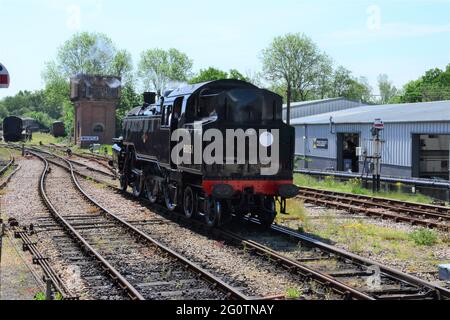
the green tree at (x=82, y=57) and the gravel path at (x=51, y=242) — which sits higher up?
the green tree at (x=82, y=57)

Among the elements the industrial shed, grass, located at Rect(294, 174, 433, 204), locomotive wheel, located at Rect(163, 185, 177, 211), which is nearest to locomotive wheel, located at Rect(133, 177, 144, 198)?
locomotive wheel, located at Rect(163, 185, 177, 211)

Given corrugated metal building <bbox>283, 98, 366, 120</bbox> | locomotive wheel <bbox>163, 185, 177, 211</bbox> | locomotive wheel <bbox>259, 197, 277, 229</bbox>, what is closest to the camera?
locomotive wheel <bbox>259, 197, 277, 229</bbox>

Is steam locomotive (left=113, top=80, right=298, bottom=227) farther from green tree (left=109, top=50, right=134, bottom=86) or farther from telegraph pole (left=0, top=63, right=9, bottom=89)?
green tree (left=109, top=50, right=134, bottom=86)

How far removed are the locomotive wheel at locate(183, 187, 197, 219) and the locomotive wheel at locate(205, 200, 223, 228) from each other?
2.87 feet

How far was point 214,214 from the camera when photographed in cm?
1295

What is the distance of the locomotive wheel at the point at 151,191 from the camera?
1711 cm

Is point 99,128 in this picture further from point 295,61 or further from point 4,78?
point 4,78

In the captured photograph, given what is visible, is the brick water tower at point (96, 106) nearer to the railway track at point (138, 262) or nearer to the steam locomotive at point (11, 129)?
the railway track at point (138, 262)

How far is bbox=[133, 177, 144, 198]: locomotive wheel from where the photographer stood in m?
18.6

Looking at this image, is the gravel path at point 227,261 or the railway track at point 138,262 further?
the gravel path at point 227,261

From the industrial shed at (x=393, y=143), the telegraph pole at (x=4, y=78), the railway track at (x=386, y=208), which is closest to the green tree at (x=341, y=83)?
the industrial shed at (x=393, y=143)

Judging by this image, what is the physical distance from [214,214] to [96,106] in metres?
54.3

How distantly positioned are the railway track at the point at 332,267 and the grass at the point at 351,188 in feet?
30.1
